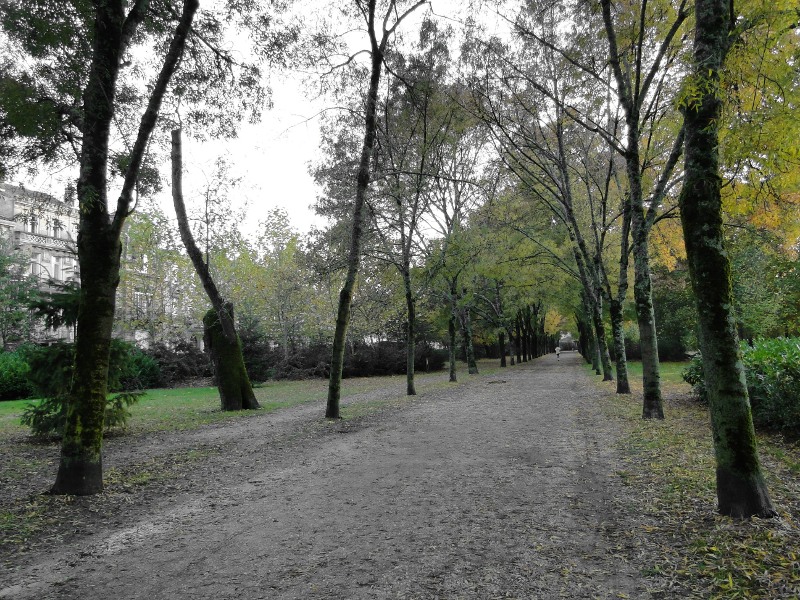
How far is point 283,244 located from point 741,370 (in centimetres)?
2809

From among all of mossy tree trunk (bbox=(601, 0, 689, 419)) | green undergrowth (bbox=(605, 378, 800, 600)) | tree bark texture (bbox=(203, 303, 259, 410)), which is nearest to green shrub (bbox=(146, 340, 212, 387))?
tree bark texture (bbox=(203, 303, 259, 410))

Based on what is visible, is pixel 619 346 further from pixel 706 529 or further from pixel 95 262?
pixel 95 262

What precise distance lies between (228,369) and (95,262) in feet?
27.6

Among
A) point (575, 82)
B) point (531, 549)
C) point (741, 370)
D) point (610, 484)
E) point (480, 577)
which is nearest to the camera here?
point (480, 577)

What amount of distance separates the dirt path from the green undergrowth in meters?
0.26

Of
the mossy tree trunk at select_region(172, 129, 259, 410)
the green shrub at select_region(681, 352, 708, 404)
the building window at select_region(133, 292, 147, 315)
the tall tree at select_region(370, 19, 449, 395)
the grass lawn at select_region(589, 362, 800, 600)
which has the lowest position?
the grass lawn at select_region(589, 362, 800, 600)

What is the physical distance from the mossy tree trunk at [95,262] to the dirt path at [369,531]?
93cm

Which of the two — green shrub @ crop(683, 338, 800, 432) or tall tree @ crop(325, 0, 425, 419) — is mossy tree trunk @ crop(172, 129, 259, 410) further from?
green shrub @ crop(683, 338, 800, 432)

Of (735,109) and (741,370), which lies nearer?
(741,370)

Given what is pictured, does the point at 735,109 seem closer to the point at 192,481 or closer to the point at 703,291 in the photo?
the point at 703,291

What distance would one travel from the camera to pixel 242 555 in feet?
12.5

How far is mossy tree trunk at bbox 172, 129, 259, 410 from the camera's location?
12609 millimetres

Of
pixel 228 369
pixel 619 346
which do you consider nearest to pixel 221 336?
pixel 228 369

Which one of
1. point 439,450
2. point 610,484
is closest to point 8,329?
point 439,450
